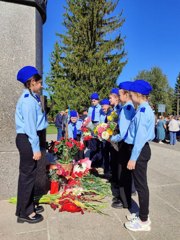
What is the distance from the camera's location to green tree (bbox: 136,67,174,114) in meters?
48.5

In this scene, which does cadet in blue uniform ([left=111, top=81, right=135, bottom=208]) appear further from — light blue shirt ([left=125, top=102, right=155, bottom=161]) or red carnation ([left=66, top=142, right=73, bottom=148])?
red carnation ([left=66, top=142, right=73, bottom=148])

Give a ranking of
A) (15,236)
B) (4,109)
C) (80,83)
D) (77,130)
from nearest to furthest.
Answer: (15,236)
(4,109)
(77,130)
(80,83)

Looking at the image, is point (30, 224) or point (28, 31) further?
point (28, 31)

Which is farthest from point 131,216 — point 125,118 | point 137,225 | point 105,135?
point 125,118

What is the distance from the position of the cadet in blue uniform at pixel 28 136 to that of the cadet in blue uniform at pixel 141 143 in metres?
1.20

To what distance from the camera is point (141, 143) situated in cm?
289

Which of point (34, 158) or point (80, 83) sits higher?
point (80, 83)

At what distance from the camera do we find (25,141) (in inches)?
123

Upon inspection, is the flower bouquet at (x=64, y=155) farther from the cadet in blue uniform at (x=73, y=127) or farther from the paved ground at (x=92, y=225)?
the cadet in blue uniform at (x=73, y=127)

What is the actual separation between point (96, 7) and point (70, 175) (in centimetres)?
2162

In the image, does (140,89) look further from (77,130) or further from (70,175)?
(77,130)

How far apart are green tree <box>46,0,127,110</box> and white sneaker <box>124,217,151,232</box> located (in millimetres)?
19056

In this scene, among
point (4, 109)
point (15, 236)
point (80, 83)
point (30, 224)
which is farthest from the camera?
point (80, 83)

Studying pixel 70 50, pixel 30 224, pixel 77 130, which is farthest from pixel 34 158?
pixel 70 50
